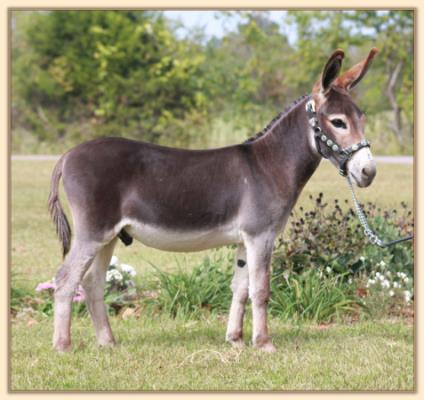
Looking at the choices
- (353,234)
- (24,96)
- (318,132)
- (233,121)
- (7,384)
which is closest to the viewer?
(7,384)

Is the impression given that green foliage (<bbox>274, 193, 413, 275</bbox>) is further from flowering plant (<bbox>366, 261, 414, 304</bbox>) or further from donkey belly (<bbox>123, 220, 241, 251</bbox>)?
donkey belly (<bbox>123, 220, 241, 251</bbox>)

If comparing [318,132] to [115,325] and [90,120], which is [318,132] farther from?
[90,120]

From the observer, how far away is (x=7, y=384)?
5855 mm

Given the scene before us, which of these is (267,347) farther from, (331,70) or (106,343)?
(331,70)

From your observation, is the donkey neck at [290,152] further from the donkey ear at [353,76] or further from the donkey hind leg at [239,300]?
the donkey hind leg at [239,300]

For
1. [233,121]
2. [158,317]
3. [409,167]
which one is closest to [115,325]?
[158,317]

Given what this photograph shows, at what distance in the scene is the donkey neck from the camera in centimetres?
643

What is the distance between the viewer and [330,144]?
618cm

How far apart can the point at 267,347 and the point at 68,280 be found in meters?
1.81

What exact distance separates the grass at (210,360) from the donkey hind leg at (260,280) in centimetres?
15

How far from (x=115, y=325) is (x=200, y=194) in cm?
205

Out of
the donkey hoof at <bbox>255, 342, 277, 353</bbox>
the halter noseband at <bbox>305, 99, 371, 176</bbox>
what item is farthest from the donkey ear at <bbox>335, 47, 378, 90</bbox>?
the donkey hoof at <bbox>255, 342, 277, 353</bbox>

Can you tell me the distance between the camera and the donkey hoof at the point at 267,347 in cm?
644

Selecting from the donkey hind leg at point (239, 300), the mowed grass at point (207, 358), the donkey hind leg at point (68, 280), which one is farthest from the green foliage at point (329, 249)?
the donkey hind leg at point (68, 280)
